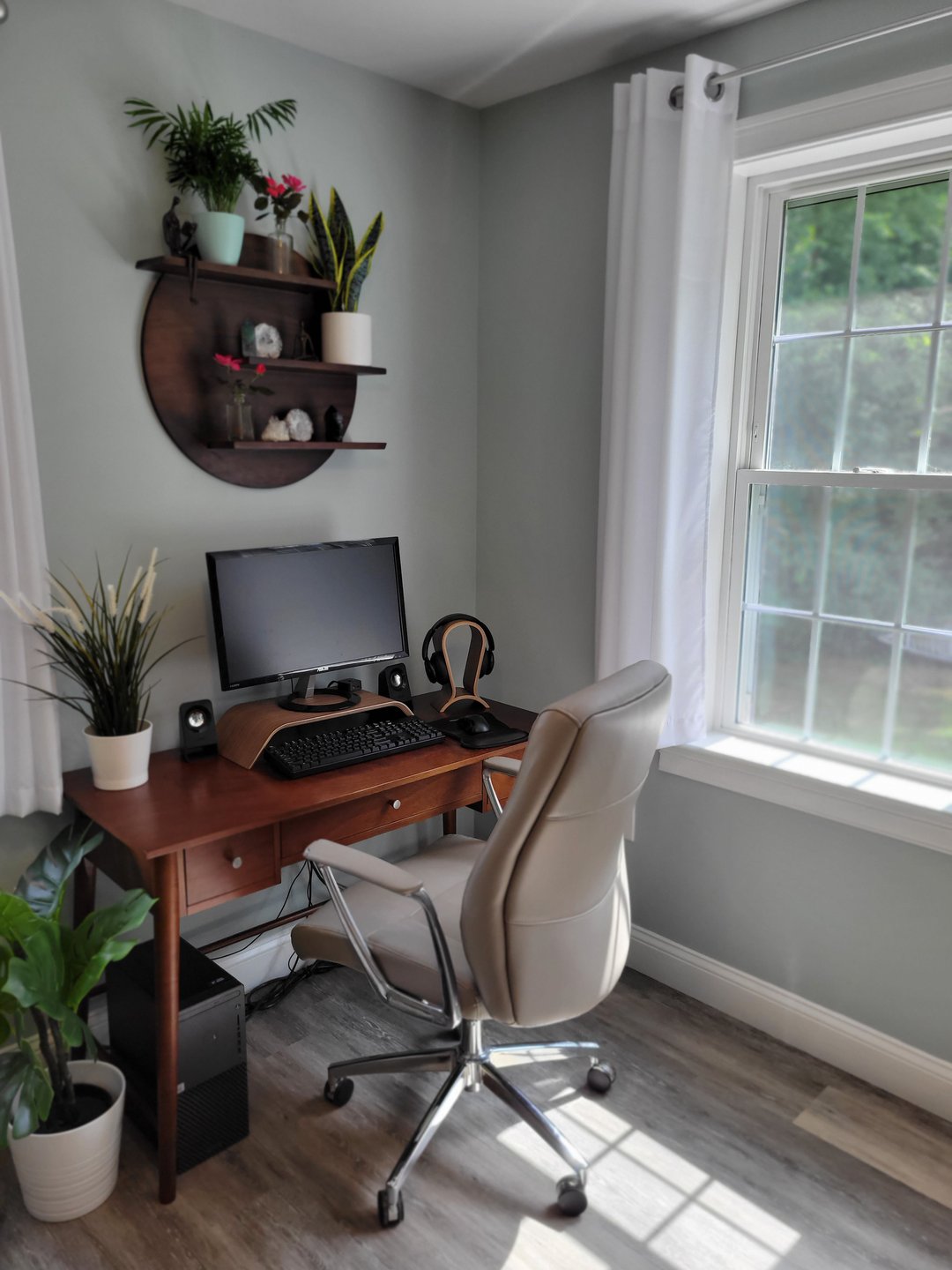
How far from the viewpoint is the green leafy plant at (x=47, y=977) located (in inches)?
64.9

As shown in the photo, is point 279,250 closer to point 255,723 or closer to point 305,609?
point 305,609

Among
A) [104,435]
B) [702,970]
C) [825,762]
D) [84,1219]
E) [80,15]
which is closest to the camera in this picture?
[84,1219]

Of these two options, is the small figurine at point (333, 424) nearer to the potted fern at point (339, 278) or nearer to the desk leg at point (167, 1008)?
the potted fern at point (339, 278)

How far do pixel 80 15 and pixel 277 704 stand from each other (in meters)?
1.58

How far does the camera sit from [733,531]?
2516 mm

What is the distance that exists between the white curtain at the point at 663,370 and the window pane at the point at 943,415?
504 mm

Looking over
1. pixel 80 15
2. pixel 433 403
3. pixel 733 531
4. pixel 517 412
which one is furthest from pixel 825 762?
pixel 80 15

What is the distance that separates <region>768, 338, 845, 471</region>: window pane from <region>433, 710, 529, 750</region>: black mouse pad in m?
0.97

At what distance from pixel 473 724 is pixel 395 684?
12.7 inches

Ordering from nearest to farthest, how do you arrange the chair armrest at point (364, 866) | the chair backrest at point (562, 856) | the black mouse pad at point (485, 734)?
1. the chair backrest at point (562, 856)
2. the chair armrest at point (364, 866)
3. the black mouse pad at point (485, 734)

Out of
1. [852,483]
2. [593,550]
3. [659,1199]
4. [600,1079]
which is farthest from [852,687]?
[659,1199]

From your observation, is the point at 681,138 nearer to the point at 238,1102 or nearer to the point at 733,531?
the point at 733,531

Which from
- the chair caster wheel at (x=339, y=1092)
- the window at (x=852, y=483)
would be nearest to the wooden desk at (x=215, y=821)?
the chair caster wheel at (x=339, y=1092)

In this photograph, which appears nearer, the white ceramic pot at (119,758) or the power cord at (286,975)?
the white ceramic pot at (119,758)
